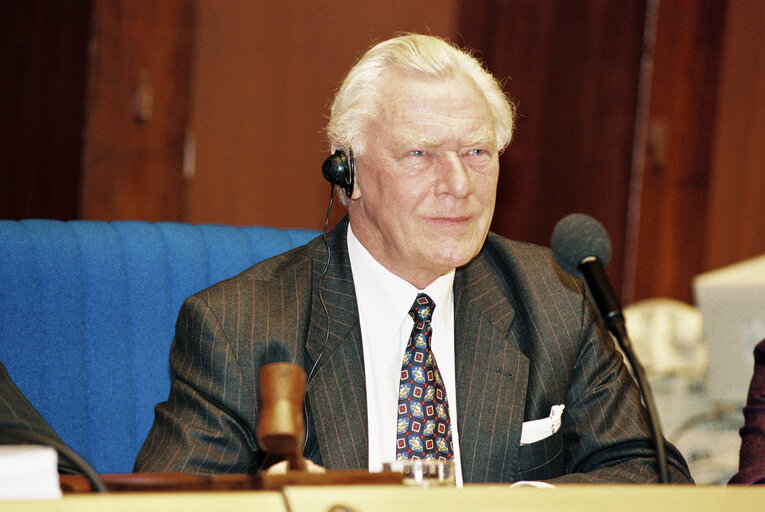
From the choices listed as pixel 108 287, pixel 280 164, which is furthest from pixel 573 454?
pixel 280 164

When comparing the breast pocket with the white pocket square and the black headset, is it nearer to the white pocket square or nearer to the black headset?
the white pocket square

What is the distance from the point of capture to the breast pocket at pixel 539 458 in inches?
73.0

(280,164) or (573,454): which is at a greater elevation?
(280,164)

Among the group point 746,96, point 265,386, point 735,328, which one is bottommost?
point 735,328

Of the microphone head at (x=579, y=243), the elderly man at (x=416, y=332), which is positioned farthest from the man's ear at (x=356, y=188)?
the microphone head at (x=579, y=243)

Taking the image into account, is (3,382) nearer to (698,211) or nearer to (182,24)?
(182,24)

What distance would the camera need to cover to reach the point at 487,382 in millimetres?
1874

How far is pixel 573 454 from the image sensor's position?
75.4 inches

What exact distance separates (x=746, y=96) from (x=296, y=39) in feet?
8.33

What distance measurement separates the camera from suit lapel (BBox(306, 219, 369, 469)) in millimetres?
1733

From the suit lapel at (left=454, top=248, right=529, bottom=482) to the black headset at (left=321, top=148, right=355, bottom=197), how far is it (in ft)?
1.08

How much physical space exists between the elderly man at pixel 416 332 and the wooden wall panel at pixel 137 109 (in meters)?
1.67

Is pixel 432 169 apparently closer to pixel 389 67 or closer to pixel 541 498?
pixel 389 67

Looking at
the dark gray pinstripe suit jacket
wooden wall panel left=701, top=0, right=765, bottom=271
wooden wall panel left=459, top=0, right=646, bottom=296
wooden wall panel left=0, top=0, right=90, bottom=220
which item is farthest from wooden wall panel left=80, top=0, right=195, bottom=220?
wooden wall panel left=701, top=0, right=765, bottom=271
